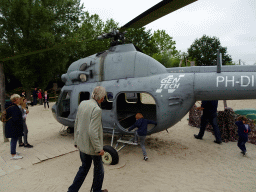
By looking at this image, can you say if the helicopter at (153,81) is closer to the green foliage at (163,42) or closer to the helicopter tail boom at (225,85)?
the helicopter tail boom at (225,85)

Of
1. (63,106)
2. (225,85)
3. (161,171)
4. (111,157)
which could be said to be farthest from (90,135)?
(63,106)

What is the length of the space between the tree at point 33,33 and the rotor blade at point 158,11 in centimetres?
1544

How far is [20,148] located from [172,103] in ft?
17.0

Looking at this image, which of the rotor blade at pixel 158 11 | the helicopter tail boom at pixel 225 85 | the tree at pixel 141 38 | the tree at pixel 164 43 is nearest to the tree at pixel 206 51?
the tree at pixel 164 43

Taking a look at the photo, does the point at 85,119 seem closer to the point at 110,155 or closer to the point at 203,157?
the point at 110,155

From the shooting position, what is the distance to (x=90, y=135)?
2527 mm

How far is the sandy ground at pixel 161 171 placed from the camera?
350 centimetres

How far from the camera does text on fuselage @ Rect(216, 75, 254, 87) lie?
390 cm

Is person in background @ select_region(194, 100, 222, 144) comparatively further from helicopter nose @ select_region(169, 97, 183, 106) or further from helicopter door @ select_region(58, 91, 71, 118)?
helicopter door @ select_region(58, 91, 71, 118)

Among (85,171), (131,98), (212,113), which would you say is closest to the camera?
(85,171)

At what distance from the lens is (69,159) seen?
15.8ft

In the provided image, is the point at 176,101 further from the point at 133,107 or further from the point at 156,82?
Result: the point at 133,107

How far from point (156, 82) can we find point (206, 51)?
41967mm

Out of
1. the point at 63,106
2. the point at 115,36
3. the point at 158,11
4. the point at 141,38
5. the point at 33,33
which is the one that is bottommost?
the point at 63,106
